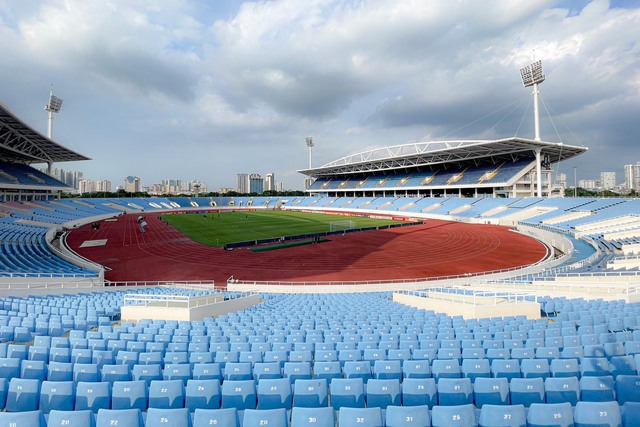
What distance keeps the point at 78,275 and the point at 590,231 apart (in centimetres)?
4915

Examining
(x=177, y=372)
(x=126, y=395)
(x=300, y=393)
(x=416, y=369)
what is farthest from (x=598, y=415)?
(x=126, y=395)

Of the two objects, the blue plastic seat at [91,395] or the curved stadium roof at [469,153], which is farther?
the curved stadium roof at [469,153]

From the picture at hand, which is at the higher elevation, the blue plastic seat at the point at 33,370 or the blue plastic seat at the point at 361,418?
the blue plastic seat at the point at 361,418

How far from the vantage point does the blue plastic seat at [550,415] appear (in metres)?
3.65

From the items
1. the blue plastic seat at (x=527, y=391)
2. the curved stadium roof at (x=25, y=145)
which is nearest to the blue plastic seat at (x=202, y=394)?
the blue plastic seat at (x=527, y=391)

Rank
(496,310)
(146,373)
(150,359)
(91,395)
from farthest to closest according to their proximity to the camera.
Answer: (496,310) → (150,359) → (146,373) → (91,395)

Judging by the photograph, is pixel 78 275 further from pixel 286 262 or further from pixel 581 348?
pixel 581 348

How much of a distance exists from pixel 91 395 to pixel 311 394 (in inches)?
120

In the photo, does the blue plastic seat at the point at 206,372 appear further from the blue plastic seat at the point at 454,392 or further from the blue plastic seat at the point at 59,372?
the blue plastic seat at the point at 454,392

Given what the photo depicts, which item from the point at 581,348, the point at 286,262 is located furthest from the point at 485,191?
the point at 581,348

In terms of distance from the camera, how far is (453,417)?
144 inches

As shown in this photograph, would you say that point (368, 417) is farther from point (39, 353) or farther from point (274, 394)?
point (39, 353)

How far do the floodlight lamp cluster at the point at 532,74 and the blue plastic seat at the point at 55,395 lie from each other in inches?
2915

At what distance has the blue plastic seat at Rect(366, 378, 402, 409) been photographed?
15.1 ft
